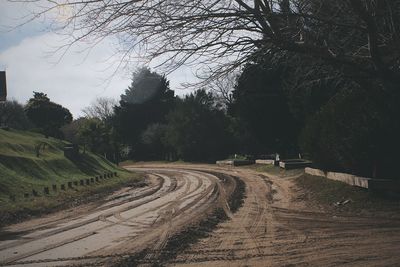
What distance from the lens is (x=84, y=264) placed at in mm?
8406

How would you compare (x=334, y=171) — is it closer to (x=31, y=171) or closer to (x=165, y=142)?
(x=31, y=171)

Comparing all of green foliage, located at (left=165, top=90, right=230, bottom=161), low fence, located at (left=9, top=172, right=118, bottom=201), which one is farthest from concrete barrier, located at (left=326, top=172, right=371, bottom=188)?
green foliage, located at (left=165, top=90, right=230, bottom=161)

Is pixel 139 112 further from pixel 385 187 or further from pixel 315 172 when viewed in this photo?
pixel 385 187

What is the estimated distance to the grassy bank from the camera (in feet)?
58.5

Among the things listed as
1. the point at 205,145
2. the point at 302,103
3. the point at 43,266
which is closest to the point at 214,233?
the point at 43,266

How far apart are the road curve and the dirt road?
2 centimetres

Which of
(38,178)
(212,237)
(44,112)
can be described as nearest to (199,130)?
(44,112)

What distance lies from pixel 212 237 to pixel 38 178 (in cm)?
1644

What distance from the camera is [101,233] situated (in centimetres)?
1187

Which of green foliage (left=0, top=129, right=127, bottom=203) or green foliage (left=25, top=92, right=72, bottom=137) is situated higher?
green foliage (left=25, top=92, right=72, bottom=137)

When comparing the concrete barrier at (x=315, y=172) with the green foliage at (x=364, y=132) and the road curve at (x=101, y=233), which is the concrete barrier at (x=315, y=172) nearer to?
the green foliage at (x=364, y=132)

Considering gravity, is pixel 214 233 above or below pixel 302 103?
below

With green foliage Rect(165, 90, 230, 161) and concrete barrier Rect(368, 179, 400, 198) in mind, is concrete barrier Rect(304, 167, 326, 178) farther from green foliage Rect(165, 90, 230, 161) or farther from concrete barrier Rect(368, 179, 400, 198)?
green foliage Rect(165, 90, 230, 161)

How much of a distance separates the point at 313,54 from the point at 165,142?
210 feet
